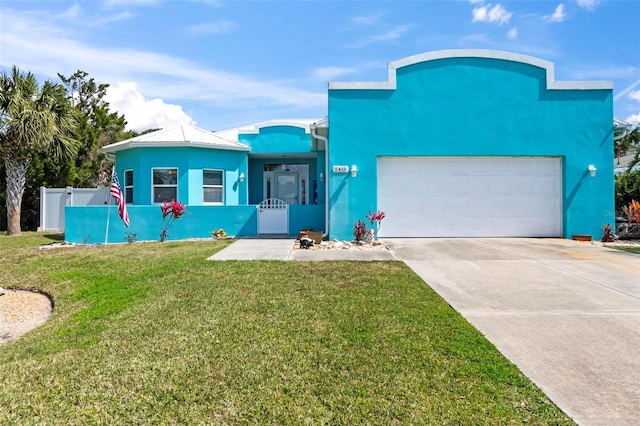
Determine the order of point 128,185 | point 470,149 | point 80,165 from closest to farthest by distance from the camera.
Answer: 1. point 470,149
2. point 128,185
3. point 80,165

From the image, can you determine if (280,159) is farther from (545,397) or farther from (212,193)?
(545,397)

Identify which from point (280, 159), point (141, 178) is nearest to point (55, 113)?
point (141, 178)

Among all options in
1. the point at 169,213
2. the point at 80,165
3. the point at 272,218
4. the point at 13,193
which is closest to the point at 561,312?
the point at 272,218

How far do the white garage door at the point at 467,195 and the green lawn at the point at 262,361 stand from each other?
22.0ft

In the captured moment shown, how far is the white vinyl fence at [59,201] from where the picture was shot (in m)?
18.3

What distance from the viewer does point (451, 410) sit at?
2955 mm

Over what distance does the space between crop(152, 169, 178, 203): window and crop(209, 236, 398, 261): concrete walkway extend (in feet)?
17.8

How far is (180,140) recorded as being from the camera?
15797 millimetres

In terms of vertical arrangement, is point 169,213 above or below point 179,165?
below

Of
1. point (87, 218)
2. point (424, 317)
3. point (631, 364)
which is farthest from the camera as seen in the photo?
point (87, 218)

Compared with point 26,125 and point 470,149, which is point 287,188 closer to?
point 470,149

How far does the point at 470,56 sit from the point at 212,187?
34.3 ft

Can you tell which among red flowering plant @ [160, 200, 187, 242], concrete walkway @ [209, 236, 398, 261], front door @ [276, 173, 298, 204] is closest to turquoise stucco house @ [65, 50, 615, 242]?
concrete walkway @ [209, 236, 398, 261]

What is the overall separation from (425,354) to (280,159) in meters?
16.6
